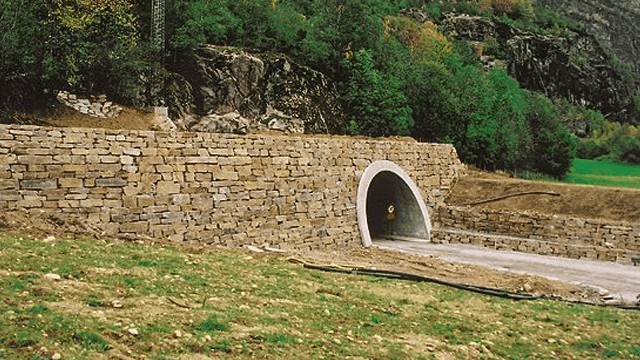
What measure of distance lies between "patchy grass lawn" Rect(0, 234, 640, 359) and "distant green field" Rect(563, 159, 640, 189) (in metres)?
30.3

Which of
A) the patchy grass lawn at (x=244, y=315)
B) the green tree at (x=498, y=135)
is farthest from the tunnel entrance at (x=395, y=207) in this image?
the green tree at (x=498, y=135)

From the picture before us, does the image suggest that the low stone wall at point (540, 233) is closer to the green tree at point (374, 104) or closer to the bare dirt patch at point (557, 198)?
the bare dirt patch at point (557, 198)

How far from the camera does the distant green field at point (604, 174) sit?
39.8 m

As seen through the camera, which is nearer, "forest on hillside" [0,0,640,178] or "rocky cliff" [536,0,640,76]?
"forest on hillside" [0,0,640,178]

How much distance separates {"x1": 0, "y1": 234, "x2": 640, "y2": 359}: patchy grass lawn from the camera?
689cm

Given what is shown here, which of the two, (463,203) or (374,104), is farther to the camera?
(374,104)

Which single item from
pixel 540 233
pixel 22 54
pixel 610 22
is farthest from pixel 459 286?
pixel 610 22

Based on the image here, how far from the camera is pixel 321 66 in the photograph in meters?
36.9

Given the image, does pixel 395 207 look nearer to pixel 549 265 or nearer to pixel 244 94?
pixel 549 265

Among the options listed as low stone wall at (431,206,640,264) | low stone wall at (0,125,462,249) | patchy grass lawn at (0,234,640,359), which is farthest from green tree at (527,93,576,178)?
patchy grass lawn at (0,234,640,359)

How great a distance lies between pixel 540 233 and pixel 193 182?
15082 millimetres

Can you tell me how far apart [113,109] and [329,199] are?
1040cm

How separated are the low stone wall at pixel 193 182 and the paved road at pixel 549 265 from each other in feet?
11.8

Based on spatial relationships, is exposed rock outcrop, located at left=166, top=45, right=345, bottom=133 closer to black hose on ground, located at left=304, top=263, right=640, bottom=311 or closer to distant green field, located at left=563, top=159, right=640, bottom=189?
black hose on ground, located at left=304, top=263, right=640, bottom=311
